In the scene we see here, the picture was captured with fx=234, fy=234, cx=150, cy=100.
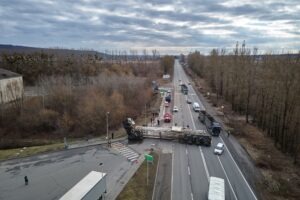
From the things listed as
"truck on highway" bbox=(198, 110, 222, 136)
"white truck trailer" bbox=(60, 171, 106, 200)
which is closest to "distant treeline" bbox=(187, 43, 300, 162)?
"truck on highway" bbox=(198, 110, 222, 136)

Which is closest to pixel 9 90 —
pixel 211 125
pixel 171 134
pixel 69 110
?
pixel 69 110

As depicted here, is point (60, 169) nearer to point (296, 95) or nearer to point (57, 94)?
point (57, 94)

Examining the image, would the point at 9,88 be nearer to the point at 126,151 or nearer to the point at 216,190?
the point at 126,151

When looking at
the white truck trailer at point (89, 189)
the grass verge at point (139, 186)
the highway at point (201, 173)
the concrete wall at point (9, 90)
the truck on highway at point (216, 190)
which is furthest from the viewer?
the concrete wall at point (9, 90)

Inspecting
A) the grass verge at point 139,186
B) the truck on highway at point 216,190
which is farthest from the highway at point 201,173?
the grass verge at point 139,186

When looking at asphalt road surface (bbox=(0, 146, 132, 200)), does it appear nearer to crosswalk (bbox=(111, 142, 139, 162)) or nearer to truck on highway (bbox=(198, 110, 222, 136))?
crosswalk (bbox=(111, 142, 139, 162))

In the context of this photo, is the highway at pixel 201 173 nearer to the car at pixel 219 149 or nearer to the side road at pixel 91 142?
the car at pixel 219 149
